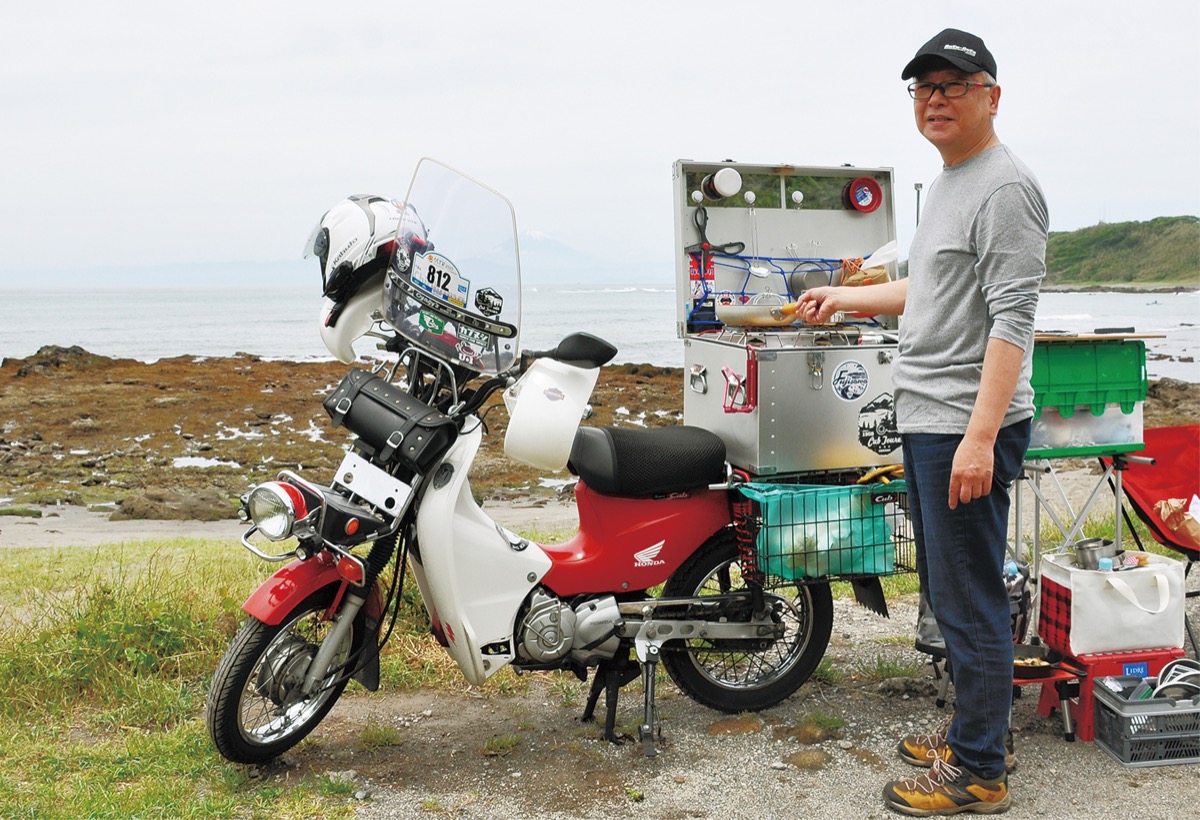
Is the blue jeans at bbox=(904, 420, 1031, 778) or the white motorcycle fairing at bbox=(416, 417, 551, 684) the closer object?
the blue jeans at bbox=(904, 420, 1031, 778)

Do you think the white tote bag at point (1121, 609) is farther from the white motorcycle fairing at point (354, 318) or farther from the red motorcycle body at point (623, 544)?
the white motorcycle fairing at point (354, 318)

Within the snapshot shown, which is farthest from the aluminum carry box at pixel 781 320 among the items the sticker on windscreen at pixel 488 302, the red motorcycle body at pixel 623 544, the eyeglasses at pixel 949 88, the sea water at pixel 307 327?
the sea water at pixel 307 327

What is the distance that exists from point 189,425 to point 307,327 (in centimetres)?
3197

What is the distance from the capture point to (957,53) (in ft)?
8.82

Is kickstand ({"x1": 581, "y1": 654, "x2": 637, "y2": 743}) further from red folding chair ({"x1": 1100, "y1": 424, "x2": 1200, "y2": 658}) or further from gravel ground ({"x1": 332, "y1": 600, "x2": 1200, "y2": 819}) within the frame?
red folding chair ({"x1": 1100, "y1": 424, "x2": 1200, "y2": 658})

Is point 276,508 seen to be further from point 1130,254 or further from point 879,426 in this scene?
point 1130,254

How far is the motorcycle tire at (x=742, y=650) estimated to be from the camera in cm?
363

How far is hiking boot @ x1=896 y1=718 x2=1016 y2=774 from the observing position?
3.21 meters

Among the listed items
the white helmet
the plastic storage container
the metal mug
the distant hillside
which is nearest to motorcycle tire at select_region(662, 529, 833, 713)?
the metal mug

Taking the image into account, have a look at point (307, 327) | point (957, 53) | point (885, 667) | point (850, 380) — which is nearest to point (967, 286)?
point (957, 53)

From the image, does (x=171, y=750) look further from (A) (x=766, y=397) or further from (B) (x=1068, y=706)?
(B) (x=1068, y=706)

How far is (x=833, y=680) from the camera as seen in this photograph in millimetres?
3998

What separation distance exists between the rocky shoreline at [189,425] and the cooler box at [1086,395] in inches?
227

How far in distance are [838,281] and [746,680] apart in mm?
1690
